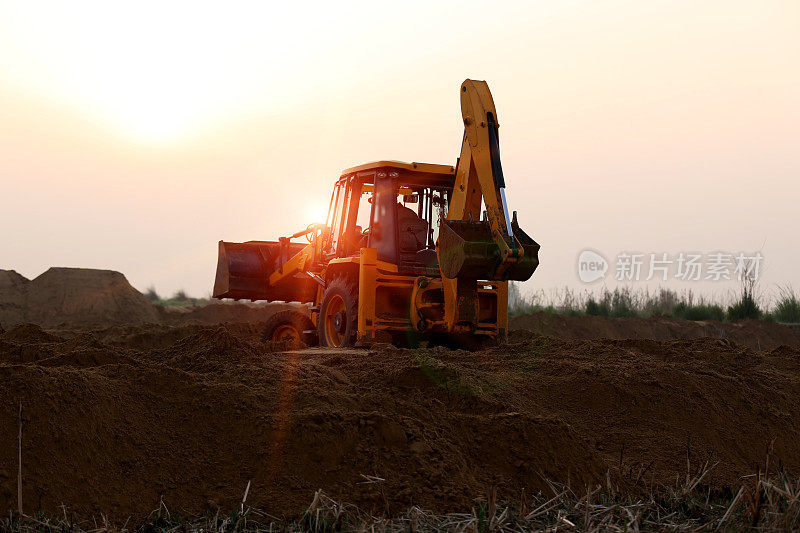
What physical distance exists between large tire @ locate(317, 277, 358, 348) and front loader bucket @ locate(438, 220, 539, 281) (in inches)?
97.9

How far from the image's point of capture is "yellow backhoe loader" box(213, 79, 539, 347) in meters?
7.98

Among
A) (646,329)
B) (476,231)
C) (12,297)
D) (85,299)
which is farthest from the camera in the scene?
(85,299)

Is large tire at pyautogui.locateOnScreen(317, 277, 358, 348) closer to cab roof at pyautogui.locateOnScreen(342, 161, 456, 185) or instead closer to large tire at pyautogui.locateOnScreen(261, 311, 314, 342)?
large tire at pyautogui.locateOnScreen(261, 311, 314, 342)

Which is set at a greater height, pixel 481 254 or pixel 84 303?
pixel 481 254

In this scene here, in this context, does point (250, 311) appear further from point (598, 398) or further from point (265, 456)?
point (265, 456)

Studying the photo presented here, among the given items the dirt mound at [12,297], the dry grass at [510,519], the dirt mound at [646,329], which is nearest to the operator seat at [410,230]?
the dry grass at [510,519]

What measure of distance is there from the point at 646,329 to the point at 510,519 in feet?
48.7

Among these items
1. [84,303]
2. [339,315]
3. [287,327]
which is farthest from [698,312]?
[84,303]

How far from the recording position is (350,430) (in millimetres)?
4859

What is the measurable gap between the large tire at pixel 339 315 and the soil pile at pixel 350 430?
2.58m

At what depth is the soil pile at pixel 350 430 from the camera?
173 inches

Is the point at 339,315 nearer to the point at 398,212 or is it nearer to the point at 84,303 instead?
the point at 398,212

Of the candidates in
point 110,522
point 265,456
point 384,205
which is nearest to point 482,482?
point 265,456

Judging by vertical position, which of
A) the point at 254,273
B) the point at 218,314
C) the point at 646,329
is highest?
the point at 254,273
